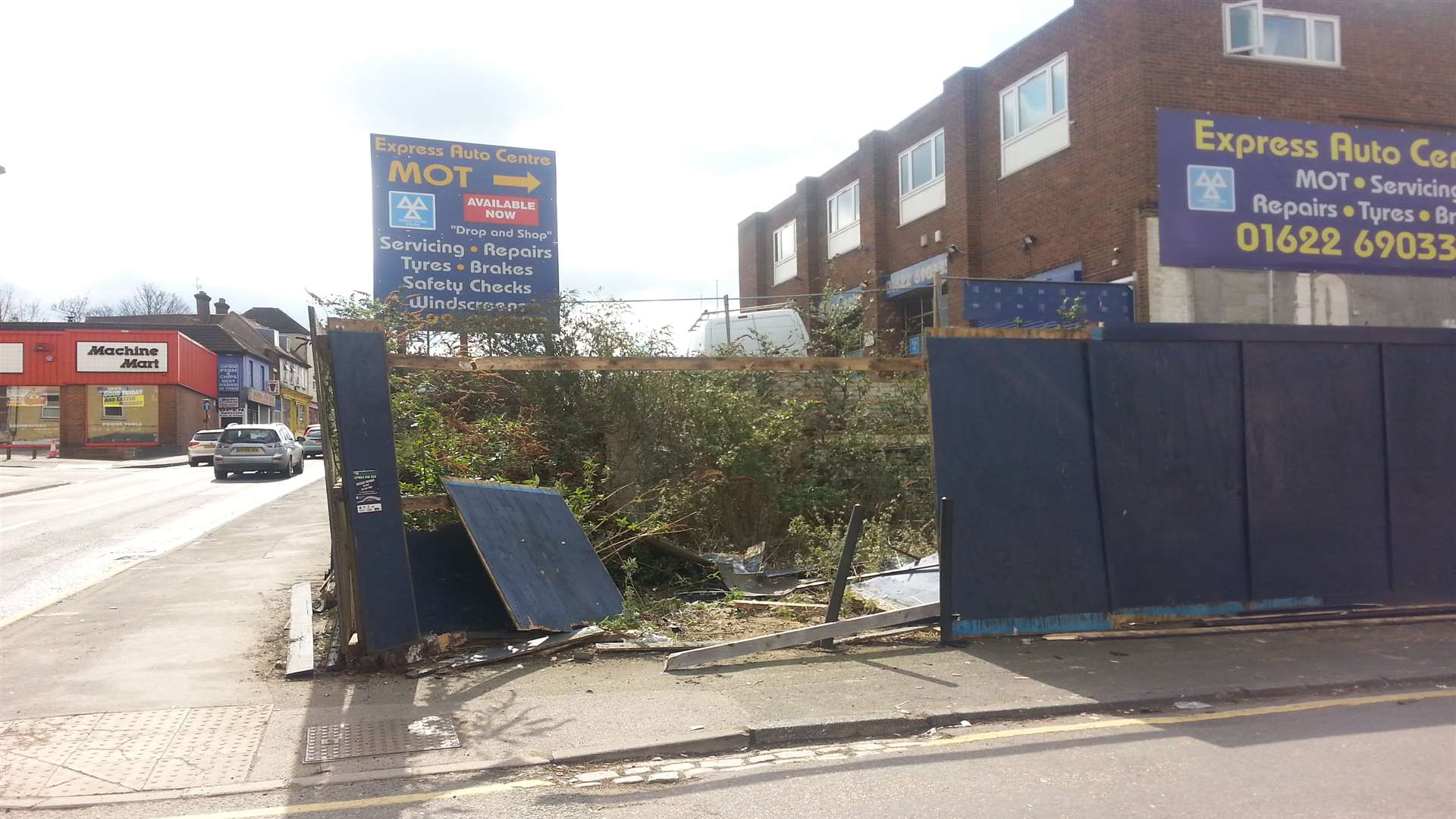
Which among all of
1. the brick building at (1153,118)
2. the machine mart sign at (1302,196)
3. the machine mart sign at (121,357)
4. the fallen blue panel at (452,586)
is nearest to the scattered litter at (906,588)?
the fallen blue panel at (452,586)

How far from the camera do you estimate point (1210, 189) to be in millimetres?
15766

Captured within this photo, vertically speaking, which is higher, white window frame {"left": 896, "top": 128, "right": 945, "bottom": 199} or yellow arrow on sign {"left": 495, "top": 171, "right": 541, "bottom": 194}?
white window frame {"left": 896, "top": 128, "right": 945, "bottom": 199}

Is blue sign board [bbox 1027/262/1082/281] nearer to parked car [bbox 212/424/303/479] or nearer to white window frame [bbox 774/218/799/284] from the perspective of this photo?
white window frame [bbox 774/218/799/284]

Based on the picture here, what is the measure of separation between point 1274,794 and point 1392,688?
2.63 metres

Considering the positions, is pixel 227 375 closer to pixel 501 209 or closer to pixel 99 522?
pixel 99 522

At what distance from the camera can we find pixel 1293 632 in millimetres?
7773

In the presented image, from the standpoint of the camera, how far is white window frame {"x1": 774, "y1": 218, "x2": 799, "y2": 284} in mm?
32375

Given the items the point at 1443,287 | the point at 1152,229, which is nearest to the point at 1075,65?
the point at 1152,229

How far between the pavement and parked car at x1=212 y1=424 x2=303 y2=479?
2172 cm

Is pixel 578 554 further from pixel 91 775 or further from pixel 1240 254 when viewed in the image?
pixel 1240 254

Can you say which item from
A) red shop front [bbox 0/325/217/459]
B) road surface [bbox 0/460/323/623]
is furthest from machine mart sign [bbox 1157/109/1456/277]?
red shop front [bbox 0/325/217/459]

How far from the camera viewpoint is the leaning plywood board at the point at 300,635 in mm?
6621

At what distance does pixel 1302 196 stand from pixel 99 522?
20.7 m

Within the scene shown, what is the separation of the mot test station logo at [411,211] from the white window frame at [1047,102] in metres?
11.9
